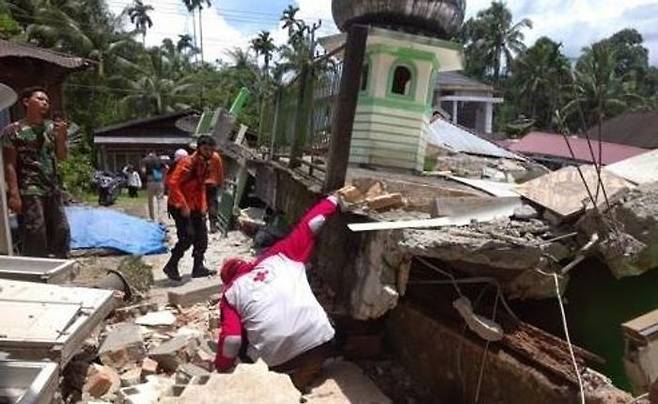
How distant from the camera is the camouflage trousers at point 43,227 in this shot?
5.55m

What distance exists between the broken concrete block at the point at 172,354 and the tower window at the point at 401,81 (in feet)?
15.5

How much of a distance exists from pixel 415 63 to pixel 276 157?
9.10 feet

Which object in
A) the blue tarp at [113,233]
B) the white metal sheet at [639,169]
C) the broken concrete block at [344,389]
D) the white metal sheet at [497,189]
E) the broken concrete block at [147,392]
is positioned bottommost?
the blue tarp at [113,233]

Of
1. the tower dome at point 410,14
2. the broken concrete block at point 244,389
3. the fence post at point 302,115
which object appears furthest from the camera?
the tower dome at point 410,14

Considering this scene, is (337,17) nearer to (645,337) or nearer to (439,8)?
(439,8)

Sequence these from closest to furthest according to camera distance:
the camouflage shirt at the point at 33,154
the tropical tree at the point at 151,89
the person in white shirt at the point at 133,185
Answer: the camouflage shirt at the point at 33,154 < the person in white shirt at the point at 133,185 < the tropical tree at the point at 151,89

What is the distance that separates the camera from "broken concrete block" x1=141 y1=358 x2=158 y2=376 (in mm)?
4355

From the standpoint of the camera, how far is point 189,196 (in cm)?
663

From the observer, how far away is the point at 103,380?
4074mm

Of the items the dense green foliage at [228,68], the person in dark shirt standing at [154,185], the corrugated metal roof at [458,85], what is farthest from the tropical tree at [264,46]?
the person in dark shirt standing at [154,185]

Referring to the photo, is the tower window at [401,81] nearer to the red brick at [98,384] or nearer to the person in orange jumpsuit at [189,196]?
the person in orange jumpsuit at [189,196]

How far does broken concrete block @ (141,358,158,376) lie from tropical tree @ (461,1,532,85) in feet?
150

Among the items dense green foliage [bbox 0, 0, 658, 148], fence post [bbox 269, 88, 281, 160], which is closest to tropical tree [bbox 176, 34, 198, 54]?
dense green foliage [bbox 0, 0, 658, 148]

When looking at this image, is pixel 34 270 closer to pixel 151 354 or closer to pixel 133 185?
pixel 151 354
